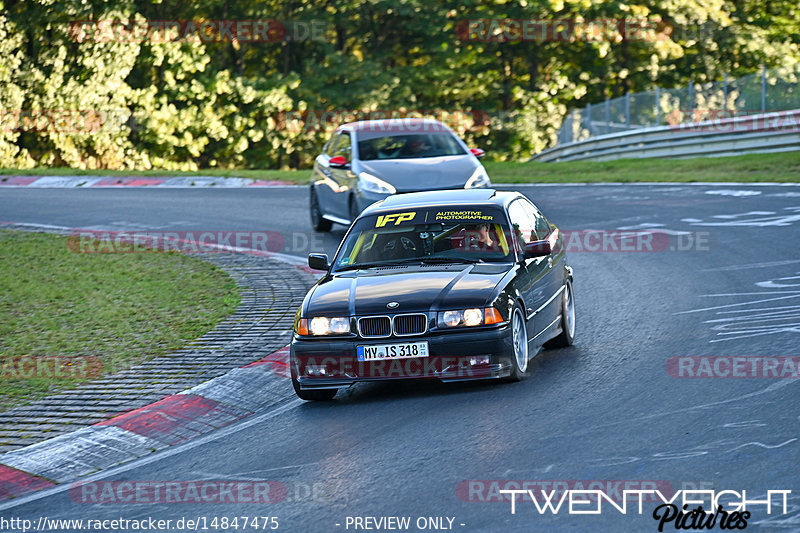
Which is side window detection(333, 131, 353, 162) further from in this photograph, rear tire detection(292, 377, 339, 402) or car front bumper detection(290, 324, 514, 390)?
car front bumper detection(290, 324, 514, 390)

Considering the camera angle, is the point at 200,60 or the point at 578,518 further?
the point at 200,60

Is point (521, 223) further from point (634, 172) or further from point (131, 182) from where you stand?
point (131, 182)

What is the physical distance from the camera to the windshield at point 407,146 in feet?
56.3

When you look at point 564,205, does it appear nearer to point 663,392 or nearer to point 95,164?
point 663,392

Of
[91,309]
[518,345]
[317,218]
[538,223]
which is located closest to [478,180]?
[317,218]

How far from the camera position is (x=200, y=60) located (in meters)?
42.3

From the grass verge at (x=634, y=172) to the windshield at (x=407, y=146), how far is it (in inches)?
341

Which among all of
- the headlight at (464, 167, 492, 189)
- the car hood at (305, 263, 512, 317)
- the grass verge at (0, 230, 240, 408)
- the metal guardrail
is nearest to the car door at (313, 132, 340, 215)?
the headlight at (464, 167, 492, 189)

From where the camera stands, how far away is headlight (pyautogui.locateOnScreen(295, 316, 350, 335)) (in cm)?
853

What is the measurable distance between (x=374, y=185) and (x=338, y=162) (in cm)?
117

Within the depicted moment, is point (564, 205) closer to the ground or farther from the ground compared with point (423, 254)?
closer to the ground

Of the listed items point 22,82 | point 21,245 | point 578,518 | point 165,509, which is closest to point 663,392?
point 578,518

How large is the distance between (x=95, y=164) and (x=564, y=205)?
24.7 meters

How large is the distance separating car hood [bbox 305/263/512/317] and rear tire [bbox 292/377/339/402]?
54 centimetres
